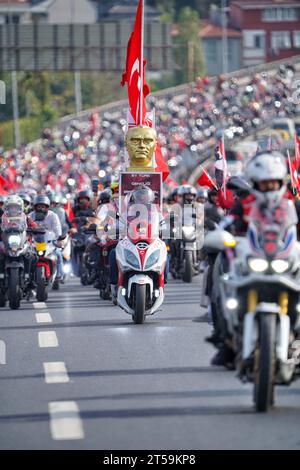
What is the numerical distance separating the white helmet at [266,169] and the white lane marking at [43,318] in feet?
26.5

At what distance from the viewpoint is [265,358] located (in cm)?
1057

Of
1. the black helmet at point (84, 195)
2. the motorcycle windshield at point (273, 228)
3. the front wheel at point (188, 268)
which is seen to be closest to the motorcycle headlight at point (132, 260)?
the motorcycle windshield at point (273, 228)

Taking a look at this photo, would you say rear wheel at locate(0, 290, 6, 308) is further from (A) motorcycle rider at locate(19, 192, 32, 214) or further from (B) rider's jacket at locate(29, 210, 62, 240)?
(A) motorcycle rider at locate(19, 192, 32, 214)

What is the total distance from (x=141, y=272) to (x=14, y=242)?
368 centimetres

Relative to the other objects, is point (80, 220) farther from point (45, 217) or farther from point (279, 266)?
point (279, 266)

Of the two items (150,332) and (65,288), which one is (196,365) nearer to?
(150,332)

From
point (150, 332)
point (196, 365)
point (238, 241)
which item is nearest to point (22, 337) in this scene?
point (150, 332)

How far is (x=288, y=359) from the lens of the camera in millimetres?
11023

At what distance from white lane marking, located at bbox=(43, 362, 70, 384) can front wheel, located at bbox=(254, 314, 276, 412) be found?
266 centimetres

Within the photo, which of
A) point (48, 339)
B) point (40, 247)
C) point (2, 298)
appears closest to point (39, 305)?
point (2, 298)

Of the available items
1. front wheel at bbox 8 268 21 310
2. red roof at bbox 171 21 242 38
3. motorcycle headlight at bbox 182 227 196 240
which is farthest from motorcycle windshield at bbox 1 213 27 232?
red roof at bbox 171 21 242 38

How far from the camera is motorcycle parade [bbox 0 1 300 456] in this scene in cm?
1088

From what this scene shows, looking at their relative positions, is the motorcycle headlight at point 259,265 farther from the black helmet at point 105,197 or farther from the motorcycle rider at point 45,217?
the motorcycle rider at point 45,217
